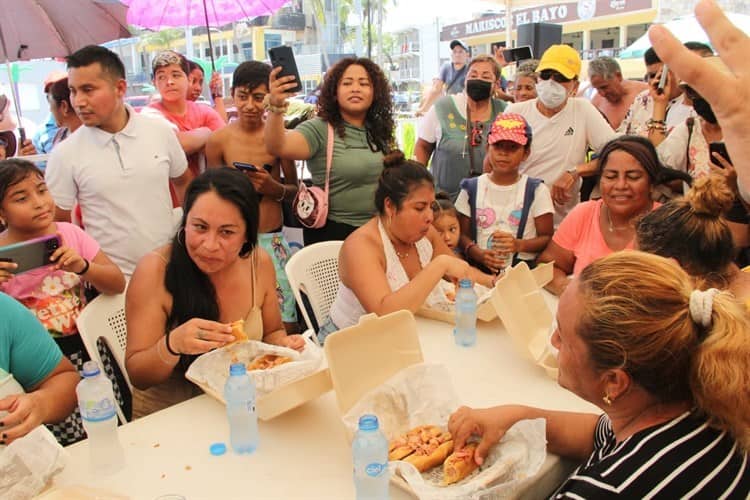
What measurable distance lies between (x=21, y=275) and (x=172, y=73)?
1.99m

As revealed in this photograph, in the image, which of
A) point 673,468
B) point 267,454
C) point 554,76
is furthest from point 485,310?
point 554,76

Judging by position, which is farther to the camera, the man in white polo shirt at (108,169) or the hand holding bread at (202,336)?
the man in white polo shirt at (108,169)

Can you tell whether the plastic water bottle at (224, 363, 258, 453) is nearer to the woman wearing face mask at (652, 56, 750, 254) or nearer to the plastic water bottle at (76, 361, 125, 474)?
the plastic water bottle at (76, 361, 125, 474)

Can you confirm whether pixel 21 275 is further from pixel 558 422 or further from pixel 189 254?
pixel 558 422

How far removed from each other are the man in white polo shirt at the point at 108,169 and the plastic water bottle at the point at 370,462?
1.81m

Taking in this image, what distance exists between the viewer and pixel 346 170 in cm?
305

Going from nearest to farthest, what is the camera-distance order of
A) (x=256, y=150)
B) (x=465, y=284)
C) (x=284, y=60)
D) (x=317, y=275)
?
(x=465, y=284) < (x=317, y=275) < (x=284, y=60) < (x=256, y=150)

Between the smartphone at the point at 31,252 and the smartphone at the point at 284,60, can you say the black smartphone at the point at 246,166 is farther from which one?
the smartphone at the point at 31,252

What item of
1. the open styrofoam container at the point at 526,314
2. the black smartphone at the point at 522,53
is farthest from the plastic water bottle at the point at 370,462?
the black smartphone at the point at 522,53

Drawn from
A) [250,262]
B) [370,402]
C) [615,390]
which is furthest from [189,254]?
[615,390]

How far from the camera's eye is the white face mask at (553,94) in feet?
11.4

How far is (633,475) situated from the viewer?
103 centimetres

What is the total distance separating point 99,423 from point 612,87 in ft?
15.2

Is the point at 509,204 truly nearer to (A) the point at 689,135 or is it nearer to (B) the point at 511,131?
(B) the point at 511,131
